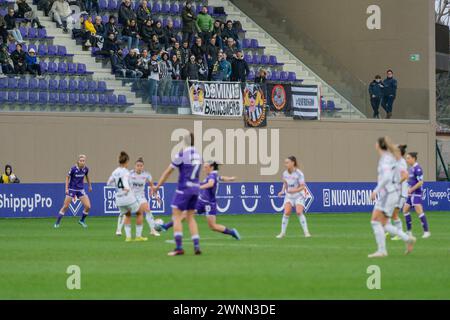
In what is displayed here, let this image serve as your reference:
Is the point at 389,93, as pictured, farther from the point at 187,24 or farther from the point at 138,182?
the point at 138,182

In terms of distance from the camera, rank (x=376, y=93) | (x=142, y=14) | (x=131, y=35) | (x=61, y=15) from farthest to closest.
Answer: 1. (x=376, y=93)
2. (x=142, y=14)
3. (x=131, y=35)
4. (x=61, y=15)

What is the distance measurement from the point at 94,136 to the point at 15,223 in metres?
8.50

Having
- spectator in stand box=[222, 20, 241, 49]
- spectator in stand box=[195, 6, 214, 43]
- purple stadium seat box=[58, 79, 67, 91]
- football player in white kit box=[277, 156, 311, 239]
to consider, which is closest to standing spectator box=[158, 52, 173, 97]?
spectator in stand box=[195, 6, 214, 43]

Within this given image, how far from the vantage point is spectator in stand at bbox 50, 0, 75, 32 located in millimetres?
44375

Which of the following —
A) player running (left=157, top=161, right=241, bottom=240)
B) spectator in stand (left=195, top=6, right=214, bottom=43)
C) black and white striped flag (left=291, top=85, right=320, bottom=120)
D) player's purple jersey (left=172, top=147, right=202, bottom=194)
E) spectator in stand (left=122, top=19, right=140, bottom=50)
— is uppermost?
spectator in stand (left=195, top=6, right=214, bottom=43)

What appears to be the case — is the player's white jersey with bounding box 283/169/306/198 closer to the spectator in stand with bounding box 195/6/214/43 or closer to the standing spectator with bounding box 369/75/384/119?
the spectator in stand with bounding box 195/6/214/43

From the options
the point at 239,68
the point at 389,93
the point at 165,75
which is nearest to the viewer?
the point at 165,75

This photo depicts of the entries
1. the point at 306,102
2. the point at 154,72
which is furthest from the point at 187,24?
the point at 306,102

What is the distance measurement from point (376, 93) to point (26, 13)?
15.9 meters

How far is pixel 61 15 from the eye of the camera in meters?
44.5

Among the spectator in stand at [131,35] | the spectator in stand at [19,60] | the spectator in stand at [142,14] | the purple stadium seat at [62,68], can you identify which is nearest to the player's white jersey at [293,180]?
the spectator in stand at [19,60]

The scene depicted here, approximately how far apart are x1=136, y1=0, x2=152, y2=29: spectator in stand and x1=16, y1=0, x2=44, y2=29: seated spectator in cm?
421

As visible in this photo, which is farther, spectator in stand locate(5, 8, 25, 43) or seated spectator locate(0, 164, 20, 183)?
spectator in stand locate(5, 8, 25, 43)

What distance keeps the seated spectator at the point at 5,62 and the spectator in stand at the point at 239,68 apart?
33.5 ft
